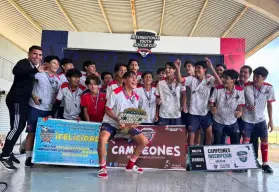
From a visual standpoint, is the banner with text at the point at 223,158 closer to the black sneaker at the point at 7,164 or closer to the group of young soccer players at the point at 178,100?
the group of young soccer players at the point at 178,100

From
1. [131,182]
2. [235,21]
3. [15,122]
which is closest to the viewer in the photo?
[131,182]

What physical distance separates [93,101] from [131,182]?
63.4 inches

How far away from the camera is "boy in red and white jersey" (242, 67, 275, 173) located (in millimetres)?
4320

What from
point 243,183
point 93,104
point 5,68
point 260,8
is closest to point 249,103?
point 243,183

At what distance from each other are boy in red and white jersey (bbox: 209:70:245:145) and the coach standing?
264 cm

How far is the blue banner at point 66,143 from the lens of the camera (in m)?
3.96

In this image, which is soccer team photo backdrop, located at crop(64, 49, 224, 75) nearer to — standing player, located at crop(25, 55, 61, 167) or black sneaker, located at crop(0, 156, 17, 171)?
standing player, located at crop(25, 55, 61, 167)

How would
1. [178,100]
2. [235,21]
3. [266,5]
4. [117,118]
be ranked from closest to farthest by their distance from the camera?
[117,118], [178,100], [266,5], [235,21]

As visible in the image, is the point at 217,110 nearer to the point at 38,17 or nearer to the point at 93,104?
the point at 93,104

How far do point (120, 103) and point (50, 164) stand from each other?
1408 millimetres

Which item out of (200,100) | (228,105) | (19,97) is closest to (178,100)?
(200,100)

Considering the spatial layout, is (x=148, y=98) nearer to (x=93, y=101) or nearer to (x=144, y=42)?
(x=93, y=101)

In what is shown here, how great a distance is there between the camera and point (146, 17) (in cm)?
1312

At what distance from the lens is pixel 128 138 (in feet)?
13.4
